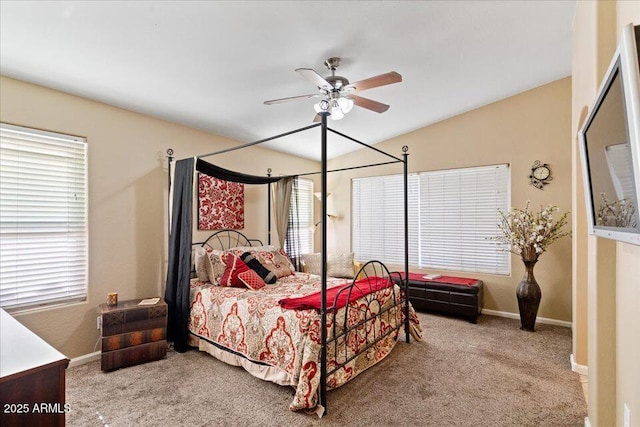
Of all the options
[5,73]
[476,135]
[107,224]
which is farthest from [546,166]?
[5,73]

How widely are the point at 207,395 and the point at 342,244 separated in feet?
12.6

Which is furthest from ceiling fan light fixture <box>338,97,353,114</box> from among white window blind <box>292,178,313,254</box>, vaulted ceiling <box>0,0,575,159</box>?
white window blind <box>292,178,313,254</box>

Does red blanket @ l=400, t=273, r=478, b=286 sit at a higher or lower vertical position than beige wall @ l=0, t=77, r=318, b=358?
lower

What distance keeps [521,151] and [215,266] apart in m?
4.20

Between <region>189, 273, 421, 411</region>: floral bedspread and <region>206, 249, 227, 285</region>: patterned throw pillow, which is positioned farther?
<region>206, 249, 227, 285</region>: patterned throw pillow

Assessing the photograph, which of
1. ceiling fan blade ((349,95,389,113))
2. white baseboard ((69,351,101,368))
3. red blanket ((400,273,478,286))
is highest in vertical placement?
ceiling fan blade ((349,95,389,113))

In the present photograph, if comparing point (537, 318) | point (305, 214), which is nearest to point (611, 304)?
point (537, 318)

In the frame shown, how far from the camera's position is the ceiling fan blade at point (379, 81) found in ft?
7.80

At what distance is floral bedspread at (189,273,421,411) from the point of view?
2.31 metres

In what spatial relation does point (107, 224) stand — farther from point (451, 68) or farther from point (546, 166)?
point (546, 166)

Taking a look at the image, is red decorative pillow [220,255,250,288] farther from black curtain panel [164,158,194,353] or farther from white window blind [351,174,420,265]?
white window blind [351,174,420,265]

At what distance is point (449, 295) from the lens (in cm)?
426

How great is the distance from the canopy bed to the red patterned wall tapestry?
0.21m

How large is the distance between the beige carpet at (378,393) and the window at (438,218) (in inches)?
62.6
